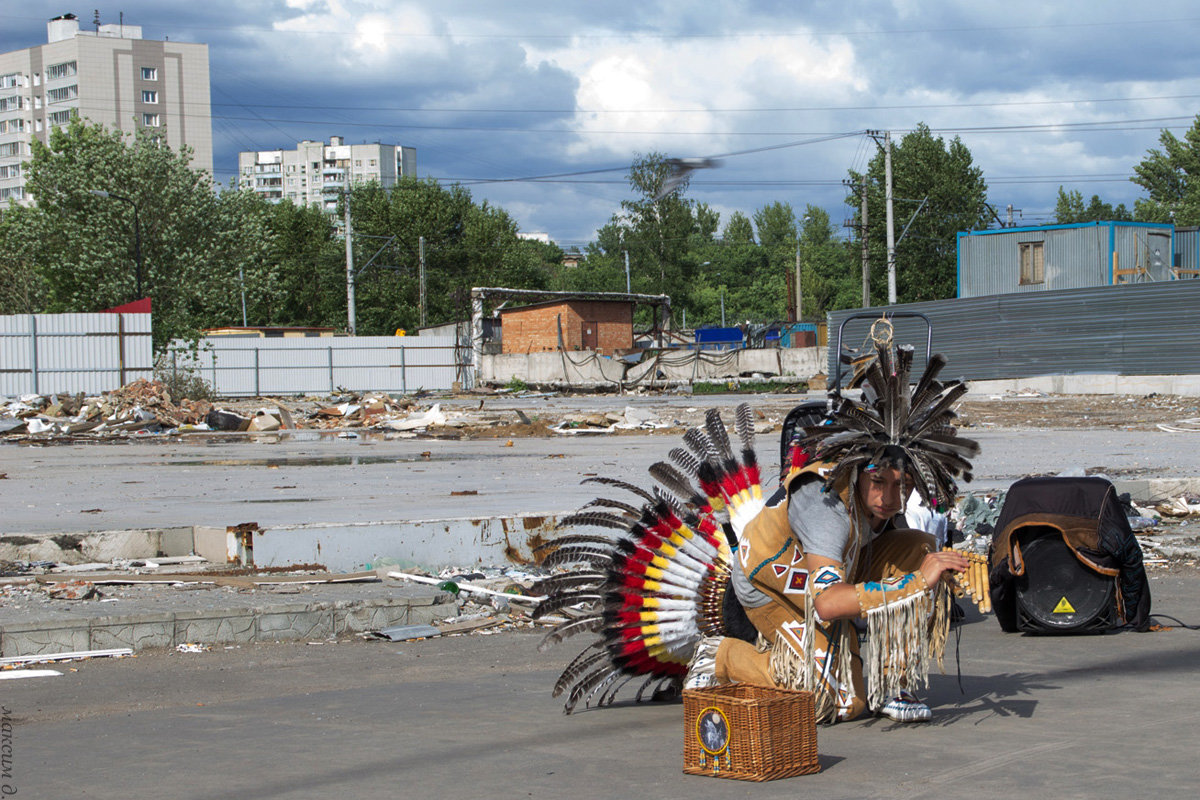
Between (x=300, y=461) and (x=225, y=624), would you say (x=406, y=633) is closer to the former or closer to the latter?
(x=225, y=624)

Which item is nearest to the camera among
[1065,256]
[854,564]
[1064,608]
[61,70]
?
[854,564]

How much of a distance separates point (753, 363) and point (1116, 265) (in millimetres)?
15571

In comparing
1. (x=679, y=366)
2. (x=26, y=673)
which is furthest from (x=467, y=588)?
(x=679, y=366)

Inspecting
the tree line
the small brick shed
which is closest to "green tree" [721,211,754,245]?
the tree line

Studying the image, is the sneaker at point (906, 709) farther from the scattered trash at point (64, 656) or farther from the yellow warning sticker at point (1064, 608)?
the scattered trash at point (64, 656)

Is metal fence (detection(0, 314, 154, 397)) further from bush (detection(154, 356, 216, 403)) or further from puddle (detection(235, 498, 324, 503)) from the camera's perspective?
puddle (detection(235, 498, 324, 503))

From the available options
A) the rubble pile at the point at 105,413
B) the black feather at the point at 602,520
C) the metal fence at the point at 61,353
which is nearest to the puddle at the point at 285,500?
the black feather at the point at 602,520

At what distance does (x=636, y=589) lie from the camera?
5047mm

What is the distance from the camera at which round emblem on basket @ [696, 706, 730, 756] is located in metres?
3.96

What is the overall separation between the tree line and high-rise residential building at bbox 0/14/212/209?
91.0 feet

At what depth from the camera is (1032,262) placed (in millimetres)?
47844

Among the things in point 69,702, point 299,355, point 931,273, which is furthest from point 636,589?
point 931,273

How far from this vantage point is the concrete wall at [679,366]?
52.1 m

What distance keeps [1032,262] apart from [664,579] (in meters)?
46.7
